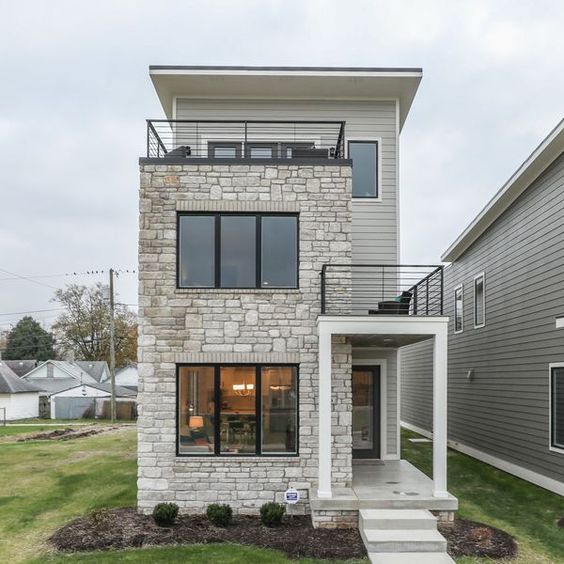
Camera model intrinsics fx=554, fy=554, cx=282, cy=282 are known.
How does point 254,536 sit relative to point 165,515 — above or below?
below

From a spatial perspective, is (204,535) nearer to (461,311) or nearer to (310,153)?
(310,153)

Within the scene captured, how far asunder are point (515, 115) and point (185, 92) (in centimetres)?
2265

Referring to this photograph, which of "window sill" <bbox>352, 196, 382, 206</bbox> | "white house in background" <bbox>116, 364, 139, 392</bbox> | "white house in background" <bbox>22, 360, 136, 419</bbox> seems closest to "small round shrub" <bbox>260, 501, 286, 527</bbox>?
"window sill" <bbox>352, 196, 382, 206</bbox>

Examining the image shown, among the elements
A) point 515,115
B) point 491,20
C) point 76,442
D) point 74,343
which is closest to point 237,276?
point 76,442

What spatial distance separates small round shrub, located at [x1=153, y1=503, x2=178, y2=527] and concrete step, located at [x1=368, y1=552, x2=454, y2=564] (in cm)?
302

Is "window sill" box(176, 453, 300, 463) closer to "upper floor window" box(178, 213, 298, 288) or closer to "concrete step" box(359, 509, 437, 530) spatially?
"concrete step" box(359, 509, 437, 530)

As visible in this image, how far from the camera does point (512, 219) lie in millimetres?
12867

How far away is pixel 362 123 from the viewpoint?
37.8 feet

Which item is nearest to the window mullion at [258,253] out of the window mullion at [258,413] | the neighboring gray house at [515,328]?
the window mullion at [258,413]

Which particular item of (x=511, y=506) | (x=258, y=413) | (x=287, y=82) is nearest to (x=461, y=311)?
(x=511, y=506)

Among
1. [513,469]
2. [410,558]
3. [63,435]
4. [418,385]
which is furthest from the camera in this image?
[418,385]

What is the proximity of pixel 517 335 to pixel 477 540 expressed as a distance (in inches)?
226

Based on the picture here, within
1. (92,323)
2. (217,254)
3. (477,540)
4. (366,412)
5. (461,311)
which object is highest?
(217,254)

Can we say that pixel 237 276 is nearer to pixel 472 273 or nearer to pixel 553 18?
pixel 472 273
